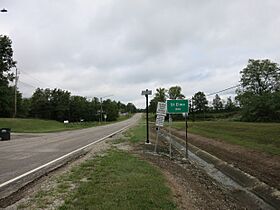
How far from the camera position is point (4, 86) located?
53.4 metres

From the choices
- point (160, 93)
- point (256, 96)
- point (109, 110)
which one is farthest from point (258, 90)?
point (109, 110)

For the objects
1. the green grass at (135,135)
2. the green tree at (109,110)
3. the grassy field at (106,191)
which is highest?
the green tree at (109,110)

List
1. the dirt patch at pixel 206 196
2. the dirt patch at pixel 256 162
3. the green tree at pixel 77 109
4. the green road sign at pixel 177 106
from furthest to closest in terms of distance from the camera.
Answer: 1. the green tree at pixel 77 109
2. the green road sign at pixel 177 106
3. the dirt patch at pixel 256 162
4. the dirt patch at pixel 206 196

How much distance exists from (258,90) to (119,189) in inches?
3152

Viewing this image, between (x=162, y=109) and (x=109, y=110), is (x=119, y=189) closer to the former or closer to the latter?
(x=162, y=109)

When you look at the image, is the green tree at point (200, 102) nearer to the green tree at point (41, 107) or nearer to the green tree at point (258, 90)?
the green tree at point (258, 90)

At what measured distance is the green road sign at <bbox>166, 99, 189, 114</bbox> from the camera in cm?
1652

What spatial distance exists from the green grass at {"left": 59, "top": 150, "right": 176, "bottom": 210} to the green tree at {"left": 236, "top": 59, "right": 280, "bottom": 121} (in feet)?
184

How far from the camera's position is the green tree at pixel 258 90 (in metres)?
63.0

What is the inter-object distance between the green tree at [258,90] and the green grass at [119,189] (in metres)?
56.2

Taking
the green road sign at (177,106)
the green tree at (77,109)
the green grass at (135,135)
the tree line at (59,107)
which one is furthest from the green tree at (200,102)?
the green road sign at (177,106)

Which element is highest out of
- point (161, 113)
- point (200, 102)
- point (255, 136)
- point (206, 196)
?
point (200, 102)

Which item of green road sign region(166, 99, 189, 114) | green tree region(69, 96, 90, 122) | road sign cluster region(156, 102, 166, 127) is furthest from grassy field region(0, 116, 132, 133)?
green tree region(69, 96, 90, 122)

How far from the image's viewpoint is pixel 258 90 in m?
81.5
